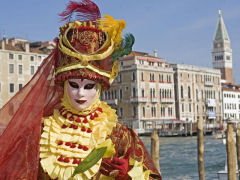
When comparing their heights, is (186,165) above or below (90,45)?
below

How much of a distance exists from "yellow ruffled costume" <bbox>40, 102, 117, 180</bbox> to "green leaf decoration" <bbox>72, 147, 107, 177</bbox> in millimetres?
49

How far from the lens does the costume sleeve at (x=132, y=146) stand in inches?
96.0

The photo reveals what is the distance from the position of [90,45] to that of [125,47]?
230mm

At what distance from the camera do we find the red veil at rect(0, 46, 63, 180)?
2.32m

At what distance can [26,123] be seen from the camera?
2428 mm

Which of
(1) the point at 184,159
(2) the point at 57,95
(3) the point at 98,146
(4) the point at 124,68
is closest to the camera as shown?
(3) the point at 98,146

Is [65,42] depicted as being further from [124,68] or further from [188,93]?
[188,93]

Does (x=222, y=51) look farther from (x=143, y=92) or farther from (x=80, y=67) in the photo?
(x=80, y=67)

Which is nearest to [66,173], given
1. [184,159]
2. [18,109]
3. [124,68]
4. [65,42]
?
[18,109]

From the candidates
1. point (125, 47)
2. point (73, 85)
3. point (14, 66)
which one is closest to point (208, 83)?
point (14, 66)

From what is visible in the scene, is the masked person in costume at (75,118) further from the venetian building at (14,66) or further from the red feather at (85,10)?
the venetian building at (14,66)

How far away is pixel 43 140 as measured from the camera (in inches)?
94.5

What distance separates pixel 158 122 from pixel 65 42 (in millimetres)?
34101

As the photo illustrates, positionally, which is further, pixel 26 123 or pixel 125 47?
pixel 125 47
